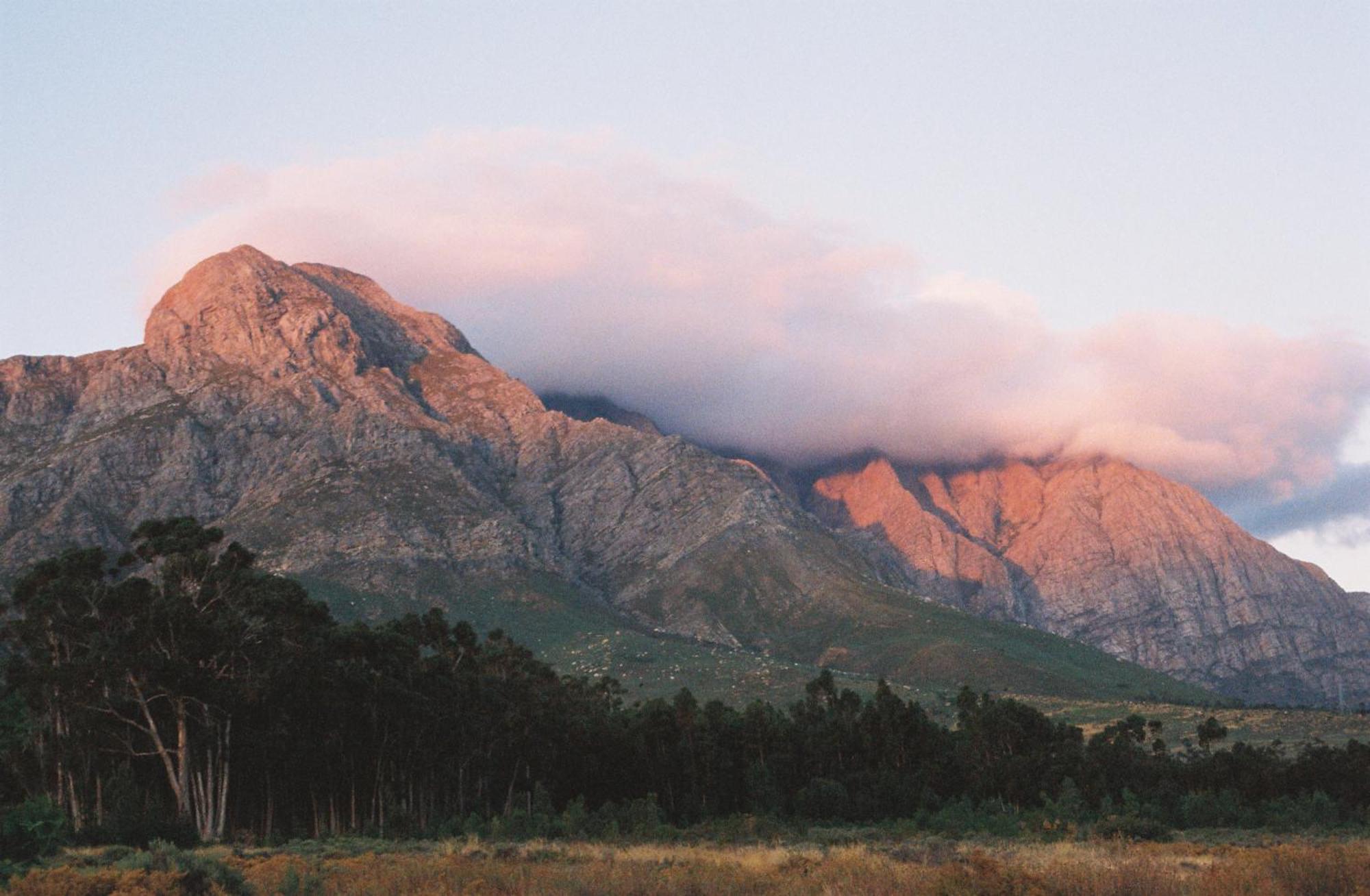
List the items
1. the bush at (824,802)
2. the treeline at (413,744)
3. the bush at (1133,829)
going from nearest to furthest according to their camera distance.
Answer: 1. the bush at (1133,829)
2. the treeline at (413,744)
3. the bush at (824,802)

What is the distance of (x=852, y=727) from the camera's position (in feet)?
313

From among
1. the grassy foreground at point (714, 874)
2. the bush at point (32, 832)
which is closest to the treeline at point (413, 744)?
the bush at point (32, 832)

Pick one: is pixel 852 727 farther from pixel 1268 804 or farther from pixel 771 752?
pixel 1268 804

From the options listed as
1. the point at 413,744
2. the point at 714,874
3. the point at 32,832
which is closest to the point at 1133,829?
the point at 714,874

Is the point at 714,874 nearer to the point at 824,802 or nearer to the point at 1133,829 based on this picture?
the point at 1133,829

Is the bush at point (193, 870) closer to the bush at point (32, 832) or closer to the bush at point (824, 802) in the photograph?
the bush at point (32, 832)

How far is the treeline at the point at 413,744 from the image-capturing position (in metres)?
58.8

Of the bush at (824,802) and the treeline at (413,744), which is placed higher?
the treeline at (413,744)

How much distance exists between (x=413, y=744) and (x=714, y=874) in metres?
56.0

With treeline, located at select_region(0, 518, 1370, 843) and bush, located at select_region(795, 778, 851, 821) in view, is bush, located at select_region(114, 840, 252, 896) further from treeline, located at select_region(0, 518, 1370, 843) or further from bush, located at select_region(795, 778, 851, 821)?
bush, located at select_region(795, 778, 851, 821)

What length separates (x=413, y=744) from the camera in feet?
253

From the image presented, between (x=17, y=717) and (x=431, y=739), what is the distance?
35.2 meters

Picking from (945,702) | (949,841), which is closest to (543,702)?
(949,841)

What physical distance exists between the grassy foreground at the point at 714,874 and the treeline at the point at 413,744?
1804 cm
